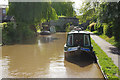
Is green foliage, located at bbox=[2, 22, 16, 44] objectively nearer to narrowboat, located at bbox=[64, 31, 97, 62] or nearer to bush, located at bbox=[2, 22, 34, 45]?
bush, located at bbox=[2, 22, 34, 45]

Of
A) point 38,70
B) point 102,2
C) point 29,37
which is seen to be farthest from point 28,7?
point 38,70

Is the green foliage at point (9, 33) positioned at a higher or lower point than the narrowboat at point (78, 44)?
higher

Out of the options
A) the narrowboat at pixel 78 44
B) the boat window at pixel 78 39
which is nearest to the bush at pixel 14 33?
the narrowboat at pixel 78 44

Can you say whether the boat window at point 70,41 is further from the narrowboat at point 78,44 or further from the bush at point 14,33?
the bush at point 14,33

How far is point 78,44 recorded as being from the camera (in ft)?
43.9

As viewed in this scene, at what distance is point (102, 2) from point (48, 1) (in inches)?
800

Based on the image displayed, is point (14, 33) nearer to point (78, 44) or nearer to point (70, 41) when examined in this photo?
point (70, 41)

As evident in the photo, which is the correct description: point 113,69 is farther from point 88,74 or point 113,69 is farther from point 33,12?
point 33,12

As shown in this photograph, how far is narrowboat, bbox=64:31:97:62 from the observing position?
12.6 meters

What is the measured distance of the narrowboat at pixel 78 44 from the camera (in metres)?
12.6

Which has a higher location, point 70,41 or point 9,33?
point 9,33

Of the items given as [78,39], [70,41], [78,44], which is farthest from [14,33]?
[78,44]

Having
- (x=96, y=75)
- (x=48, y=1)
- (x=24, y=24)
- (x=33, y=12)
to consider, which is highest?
(x=48, y=1)

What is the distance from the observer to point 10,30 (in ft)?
87.3
